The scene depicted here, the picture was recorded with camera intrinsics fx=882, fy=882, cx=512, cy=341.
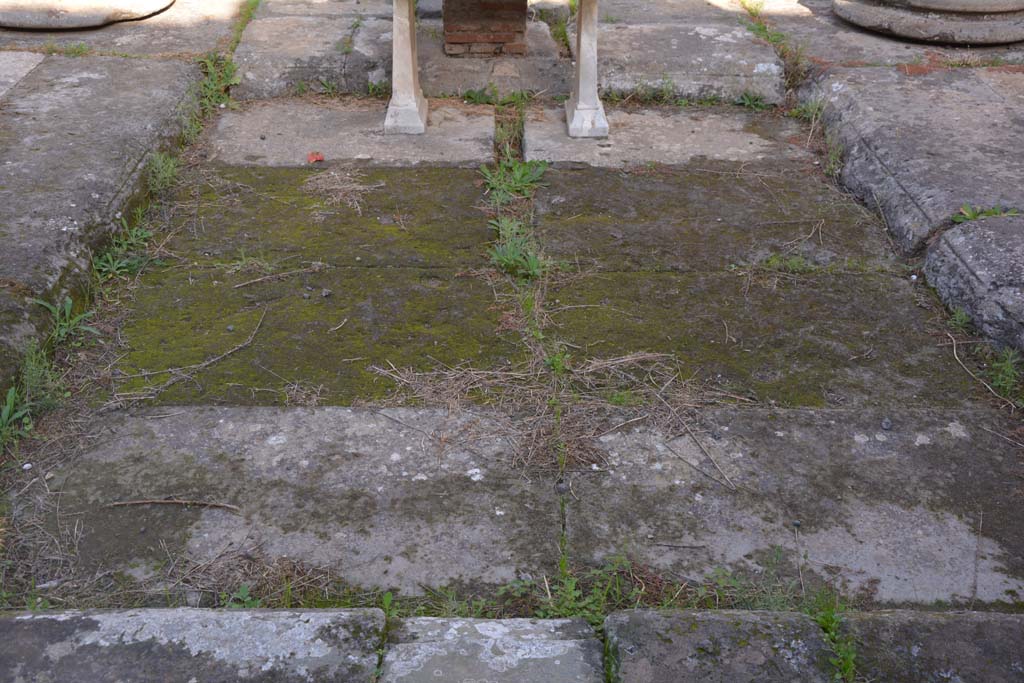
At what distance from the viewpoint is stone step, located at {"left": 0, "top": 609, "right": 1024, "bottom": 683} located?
57.4 inches

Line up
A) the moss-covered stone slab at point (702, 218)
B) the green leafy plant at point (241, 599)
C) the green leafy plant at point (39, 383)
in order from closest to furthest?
the green leafy plant at point (241, 599) → the green leafy plant at point (39, 383) → the moss-covered stone slab at point (702, 218)

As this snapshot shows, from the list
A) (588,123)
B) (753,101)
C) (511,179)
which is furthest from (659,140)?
(511,179)

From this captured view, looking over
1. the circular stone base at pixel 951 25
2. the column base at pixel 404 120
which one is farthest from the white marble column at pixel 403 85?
the circular stone base at pixel 951 25

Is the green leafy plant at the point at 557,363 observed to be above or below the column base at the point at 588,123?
below

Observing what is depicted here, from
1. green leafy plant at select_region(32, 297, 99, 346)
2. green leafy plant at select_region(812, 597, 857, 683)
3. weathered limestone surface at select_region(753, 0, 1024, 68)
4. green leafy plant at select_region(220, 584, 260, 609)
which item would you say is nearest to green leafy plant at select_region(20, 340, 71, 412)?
green leafy plant at select_region(32, 297, 99, 346)

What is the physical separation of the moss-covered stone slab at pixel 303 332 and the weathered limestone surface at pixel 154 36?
2.06 metres

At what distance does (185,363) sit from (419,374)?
2.26 feet

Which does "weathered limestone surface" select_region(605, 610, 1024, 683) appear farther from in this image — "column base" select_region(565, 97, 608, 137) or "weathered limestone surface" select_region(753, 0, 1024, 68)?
"weathered limestone surface" select_region(753, 0, 1024, 68)

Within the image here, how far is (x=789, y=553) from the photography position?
1998mm

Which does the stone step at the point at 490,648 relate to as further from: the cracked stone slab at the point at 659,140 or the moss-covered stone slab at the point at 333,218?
the cracked stone slab at the point at 659,140

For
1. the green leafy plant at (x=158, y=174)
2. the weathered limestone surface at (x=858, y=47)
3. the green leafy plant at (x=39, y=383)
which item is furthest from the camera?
the weathered limestone surface at (x=858, y=47)

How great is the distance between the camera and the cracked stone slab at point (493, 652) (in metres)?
1.49

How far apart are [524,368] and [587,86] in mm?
1949

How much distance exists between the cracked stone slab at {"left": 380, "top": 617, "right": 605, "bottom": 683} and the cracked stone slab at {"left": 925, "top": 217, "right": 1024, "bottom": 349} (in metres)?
1.80
